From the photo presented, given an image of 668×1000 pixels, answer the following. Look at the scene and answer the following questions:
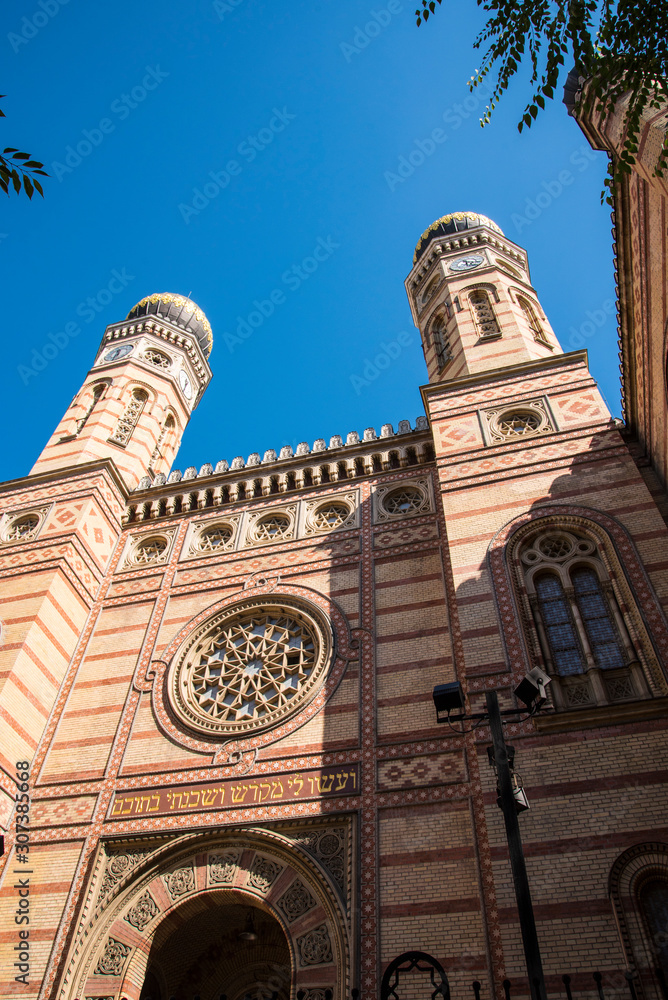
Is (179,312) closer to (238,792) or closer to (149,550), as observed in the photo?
(149,550)

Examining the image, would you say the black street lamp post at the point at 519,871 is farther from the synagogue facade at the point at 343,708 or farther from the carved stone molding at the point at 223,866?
the carved stone molding at the point at 223,866

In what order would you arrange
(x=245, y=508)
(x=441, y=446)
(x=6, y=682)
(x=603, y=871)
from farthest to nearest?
1. (x=245, y=508)
2. (x=441, y=446)
3. (x=6, y=682)
4. (x=603, y=871)

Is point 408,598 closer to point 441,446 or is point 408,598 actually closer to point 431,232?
point 441,446

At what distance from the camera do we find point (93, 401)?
54.7ft

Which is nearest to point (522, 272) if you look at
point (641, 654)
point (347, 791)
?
point (641, 654)

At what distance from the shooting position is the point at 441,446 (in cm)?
1157

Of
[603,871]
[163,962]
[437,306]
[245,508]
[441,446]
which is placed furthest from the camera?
[437,306]

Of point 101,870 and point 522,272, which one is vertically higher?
point 522,272

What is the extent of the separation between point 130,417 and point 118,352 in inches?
95.6

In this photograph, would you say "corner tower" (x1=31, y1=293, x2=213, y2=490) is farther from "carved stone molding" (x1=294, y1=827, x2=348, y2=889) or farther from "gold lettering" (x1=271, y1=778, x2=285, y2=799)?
"carved stone molding" (x1=294, y1=827, x2=348, y2=889)

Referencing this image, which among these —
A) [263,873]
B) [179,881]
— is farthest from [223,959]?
[263,873]

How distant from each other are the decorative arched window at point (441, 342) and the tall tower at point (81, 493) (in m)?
6.06

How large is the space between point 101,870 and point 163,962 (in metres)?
1.41

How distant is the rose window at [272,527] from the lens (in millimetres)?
12289
